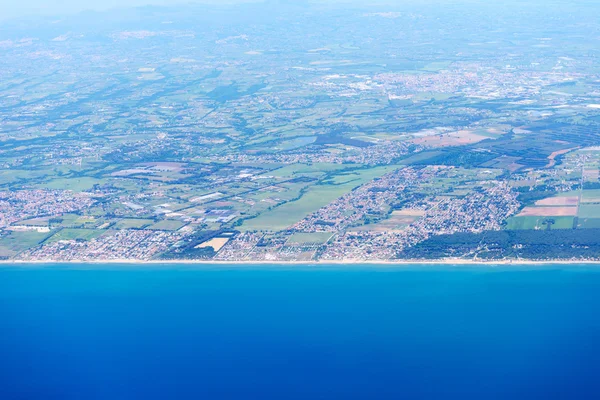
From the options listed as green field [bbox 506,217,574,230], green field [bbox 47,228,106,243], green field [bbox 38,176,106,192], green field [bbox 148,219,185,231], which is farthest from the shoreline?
green field [bbox 38,176,106,192]

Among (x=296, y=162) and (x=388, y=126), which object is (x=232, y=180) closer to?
(x=296, y=162)

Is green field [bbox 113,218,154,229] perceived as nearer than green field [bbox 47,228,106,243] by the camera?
No

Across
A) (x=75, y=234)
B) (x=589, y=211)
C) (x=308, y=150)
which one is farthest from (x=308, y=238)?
(x=308, y=150)

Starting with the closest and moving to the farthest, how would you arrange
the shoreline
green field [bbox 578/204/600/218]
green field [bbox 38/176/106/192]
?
the shoreline
green field [bbox 578/204/600/218]
green field [bbox 38/176/106/192]

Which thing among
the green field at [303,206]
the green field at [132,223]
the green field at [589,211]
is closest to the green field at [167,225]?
the green field at [132,223]

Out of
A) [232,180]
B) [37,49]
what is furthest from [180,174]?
[37,49]

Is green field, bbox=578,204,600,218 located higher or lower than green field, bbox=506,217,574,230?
lower

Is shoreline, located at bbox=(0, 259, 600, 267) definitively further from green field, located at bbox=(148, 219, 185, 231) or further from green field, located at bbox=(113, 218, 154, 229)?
green field, located at bbox=(113, 218, 154, 229)

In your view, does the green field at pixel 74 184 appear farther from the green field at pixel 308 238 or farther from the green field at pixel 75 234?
the green field at pixel 308 238
